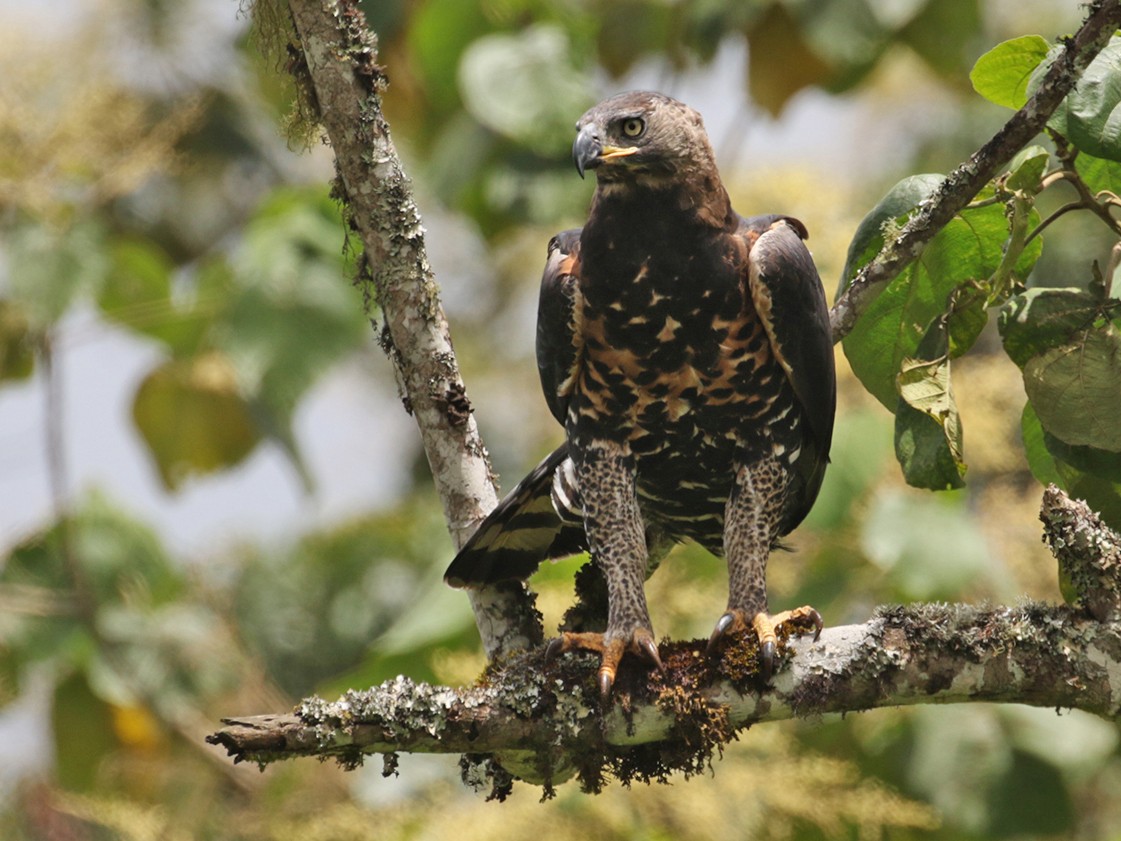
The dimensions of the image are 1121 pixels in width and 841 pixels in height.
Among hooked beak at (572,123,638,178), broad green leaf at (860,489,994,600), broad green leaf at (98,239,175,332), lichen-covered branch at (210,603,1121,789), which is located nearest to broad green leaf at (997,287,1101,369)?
lichen-covered branch at (210,603,1121,789)

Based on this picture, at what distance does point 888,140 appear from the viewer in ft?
38.3

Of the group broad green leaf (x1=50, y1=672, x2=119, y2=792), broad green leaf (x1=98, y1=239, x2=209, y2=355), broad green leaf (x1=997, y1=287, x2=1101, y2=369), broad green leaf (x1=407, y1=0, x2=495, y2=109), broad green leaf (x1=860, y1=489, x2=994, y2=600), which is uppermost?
broad green leaf (x1=407, y1=0, x2=495, y2=109)

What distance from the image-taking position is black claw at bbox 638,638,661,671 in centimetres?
300

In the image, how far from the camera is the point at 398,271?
313cm

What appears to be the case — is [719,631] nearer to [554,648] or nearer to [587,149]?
[554,648]

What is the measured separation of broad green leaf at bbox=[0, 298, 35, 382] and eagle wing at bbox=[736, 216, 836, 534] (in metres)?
4.75

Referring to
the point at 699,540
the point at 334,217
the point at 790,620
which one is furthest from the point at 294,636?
the point at 790,620

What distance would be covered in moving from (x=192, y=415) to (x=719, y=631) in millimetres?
4924

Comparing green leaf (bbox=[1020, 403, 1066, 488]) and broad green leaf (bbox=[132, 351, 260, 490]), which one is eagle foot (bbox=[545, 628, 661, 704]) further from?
broad green leaf (bbox=[132, 351, 260, 490])

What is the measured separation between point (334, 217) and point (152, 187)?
435cm

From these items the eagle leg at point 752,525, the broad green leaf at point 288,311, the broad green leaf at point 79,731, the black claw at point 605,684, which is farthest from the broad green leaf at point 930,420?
the broad green leaf at point 79,731

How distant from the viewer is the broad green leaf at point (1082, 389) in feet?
9.61

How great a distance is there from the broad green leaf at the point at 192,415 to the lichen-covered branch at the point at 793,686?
4769 mm

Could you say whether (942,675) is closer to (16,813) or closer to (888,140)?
(16,813)
